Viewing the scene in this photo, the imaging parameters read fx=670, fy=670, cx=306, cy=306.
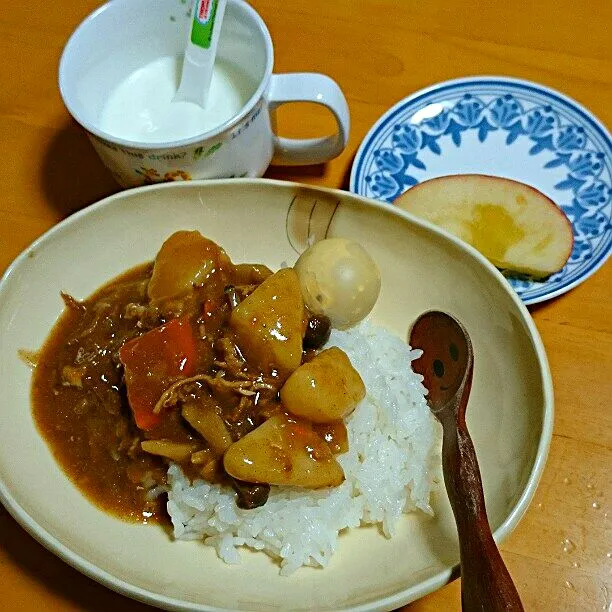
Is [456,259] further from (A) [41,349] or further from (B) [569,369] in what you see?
(A) [41,349]

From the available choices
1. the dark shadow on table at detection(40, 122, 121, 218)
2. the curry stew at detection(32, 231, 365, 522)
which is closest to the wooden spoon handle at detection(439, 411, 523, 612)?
the curry stew at detection(32, 231, 365, 522)

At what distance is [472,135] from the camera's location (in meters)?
2.13

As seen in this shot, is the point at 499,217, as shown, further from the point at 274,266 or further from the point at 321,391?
the point at 321,391

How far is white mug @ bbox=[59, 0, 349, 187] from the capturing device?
65.0 inches

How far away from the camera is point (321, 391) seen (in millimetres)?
1395

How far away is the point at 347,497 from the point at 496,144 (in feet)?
4.00

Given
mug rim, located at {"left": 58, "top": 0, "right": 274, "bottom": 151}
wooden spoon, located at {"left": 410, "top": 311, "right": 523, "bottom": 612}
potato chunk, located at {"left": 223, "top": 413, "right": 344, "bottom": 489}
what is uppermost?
mug rim, located at {"left": 58, "top": 0, "right": 274, "bottom": 151}

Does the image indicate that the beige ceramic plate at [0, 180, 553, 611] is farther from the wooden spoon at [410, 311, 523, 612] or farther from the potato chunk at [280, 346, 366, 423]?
the potato chunk at [280, 346, 366, 423]

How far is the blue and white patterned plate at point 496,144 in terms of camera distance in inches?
79.2

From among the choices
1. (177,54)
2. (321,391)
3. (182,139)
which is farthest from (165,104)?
(321,391)

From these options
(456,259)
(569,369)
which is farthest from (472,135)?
(569,369)

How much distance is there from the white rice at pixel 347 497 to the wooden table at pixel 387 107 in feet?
0.74

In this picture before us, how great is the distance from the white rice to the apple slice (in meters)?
0.50

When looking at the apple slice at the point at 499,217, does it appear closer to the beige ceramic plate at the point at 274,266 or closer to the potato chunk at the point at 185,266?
the beige ceramic plate at the point at 274,266
